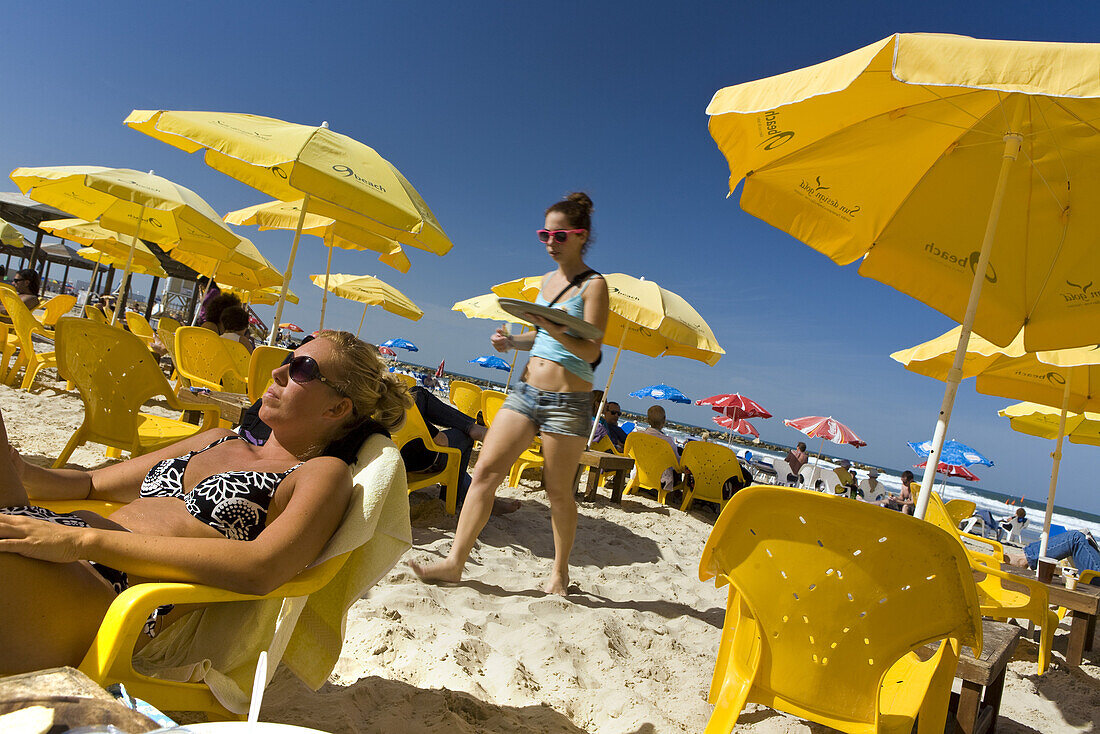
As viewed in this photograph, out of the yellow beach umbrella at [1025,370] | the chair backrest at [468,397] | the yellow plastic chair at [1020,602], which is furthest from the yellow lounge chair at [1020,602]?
the chair backrest at [468,397]

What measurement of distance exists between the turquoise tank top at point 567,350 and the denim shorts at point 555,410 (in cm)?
12

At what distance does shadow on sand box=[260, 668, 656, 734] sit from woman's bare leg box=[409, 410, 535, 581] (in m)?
0.91

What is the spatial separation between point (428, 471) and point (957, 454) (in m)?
16.7

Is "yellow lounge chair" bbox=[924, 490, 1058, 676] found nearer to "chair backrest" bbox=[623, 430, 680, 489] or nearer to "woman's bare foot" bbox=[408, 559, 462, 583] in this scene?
"woman's bare foot" bbox=[408, 559, 462, 583]

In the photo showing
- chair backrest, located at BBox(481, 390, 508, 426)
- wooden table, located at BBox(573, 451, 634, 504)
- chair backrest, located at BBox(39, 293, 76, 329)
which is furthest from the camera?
chair backrest, located at BBox(39, 293, 76, 329)

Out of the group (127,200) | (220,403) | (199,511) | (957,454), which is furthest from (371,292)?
(957,454)

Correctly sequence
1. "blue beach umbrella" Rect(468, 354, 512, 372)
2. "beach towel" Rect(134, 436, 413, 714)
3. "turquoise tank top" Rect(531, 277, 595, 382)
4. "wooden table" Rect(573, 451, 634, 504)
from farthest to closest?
1. "blue beach umbrella" Rect(468, 354, 512, 372)
2. "wooden table" Rect(573, 451, 634, 504)
3. "turquoise tank top" Rect(531, 277, 595, 382)
4. "beach towel" Rect(134, 436, 413, 714)

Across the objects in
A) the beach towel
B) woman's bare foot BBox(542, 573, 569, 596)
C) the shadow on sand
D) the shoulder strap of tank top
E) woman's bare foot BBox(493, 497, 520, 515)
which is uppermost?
the shoulder strap of tank top

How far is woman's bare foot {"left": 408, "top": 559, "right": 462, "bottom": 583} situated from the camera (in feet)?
9.75

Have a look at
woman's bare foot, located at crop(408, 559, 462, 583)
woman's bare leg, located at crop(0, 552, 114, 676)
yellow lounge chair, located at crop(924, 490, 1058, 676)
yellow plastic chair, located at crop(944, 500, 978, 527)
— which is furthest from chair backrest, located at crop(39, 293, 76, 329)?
yellow plastic chair, located at crop(944, 500, 978, 527)

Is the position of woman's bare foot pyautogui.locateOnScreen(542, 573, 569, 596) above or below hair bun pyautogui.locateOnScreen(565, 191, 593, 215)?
below

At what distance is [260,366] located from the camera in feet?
13.1

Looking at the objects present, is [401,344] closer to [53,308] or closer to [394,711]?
[53,308]

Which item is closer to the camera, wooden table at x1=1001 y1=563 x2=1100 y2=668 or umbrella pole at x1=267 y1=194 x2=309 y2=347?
wooden table at x1=1001 y1=563 x2=1100 y2=668
